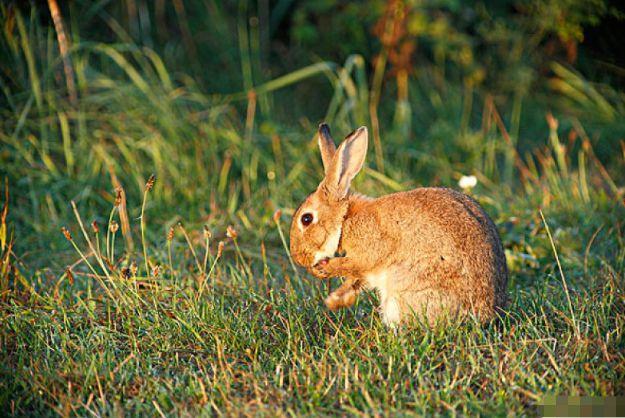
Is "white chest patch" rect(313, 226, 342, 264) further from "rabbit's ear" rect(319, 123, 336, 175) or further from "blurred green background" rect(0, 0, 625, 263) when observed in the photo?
"blurred green background" rect(0, 0, 625, 263)

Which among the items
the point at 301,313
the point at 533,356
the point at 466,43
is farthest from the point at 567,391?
the point at 466,43

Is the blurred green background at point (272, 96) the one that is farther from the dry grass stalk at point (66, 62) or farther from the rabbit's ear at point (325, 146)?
the rabbit's ear at point (325, 146)

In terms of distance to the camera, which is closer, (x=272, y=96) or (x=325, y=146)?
(x=325, y=146)

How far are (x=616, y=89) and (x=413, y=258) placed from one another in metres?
4.67

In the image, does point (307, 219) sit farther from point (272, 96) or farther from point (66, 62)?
point (272, 96)

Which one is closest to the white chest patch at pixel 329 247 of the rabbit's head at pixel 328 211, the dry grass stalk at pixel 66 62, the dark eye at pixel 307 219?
the rabbit's head at pixel 328 211

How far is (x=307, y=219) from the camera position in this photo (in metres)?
3.88

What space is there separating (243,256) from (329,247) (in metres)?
1.02

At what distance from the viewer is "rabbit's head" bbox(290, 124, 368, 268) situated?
3824mm

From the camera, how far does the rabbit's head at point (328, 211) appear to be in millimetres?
3824

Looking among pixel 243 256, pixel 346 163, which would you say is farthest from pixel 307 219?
pixel 243 256

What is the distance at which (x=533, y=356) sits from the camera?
2.99 meters

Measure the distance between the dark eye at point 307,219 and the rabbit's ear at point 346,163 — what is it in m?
0.17

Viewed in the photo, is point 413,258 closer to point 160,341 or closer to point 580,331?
point 580,331
